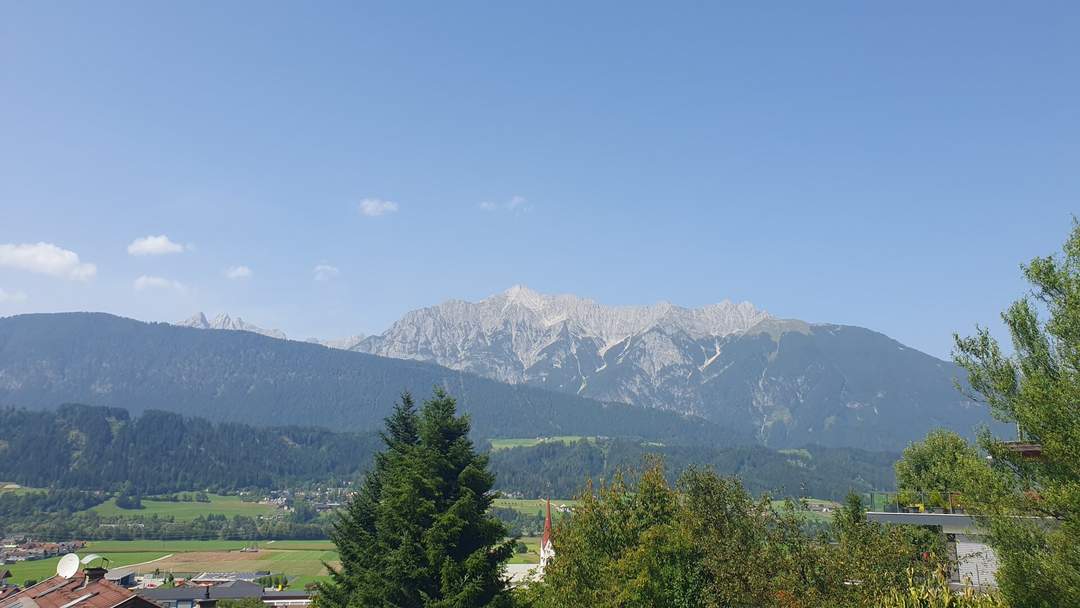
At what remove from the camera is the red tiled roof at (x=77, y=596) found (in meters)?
48.8

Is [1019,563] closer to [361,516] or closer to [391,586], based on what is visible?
[391,586]

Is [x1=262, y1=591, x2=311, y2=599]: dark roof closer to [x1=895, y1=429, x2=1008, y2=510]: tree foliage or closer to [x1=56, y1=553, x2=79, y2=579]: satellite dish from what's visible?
[x1=56, y1=553, x2=79, y2=579]: satellite dish

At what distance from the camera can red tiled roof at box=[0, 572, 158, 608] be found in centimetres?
4875

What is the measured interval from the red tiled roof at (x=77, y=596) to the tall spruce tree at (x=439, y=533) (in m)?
19.8

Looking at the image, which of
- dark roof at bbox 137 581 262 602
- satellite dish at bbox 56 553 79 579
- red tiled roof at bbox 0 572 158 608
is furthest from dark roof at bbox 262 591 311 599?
satellite dish at bbox 56 553 79 579

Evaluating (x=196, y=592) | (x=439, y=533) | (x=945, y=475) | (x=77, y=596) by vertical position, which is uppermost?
(x=439, y=533)

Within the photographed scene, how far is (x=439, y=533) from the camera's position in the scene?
32188 mm

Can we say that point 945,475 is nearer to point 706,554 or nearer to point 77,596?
point 706,554

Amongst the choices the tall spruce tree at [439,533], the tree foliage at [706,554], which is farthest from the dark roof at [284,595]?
the tall spruce tree at [439,533]

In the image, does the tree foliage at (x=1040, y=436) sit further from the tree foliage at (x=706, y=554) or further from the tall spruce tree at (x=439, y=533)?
the tall spruce tree at (x=439, y=533)

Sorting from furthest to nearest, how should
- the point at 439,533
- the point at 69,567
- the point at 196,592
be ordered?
1. the point at 196,592
2. the point at 69,567
3. the point at 439,533

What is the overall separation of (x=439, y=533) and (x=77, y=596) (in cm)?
3521

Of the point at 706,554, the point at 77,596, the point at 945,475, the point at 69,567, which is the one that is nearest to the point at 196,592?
the point at 69,567

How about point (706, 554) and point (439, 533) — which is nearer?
point (439, 533)
